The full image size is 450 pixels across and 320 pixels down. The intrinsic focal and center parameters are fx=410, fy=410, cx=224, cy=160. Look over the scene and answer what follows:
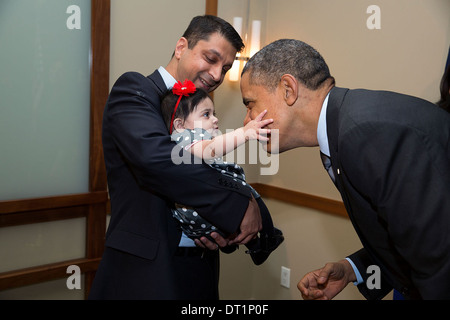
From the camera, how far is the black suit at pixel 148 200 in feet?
4.31

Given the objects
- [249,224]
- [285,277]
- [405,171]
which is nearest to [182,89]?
[249,224]

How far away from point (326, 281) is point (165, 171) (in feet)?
2.66

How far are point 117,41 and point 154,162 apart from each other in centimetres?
165

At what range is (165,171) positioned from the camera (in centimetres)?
130

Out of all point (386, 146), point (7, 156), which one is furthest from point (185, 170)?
point (7, 156)

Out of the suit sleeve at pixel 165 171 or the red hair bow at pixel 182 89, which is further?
the red hair bow at pixel 182 89

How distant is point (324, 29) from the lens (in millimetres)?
2992

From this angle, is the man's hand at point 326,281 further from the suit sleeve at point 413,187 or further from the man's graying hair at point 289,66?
the man's graying hair at point 289,66

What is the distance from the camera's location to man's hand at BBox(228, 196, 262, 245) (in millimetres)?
1410

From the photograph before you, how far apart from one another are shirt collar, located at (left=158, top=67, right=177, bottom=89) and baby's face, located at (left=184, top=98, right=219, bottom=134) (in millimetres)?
171

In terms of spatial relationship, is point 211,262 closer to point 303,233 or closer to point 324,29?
point 303,233

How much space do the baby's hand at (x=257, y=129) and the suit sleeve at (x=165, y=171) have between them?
17cm
